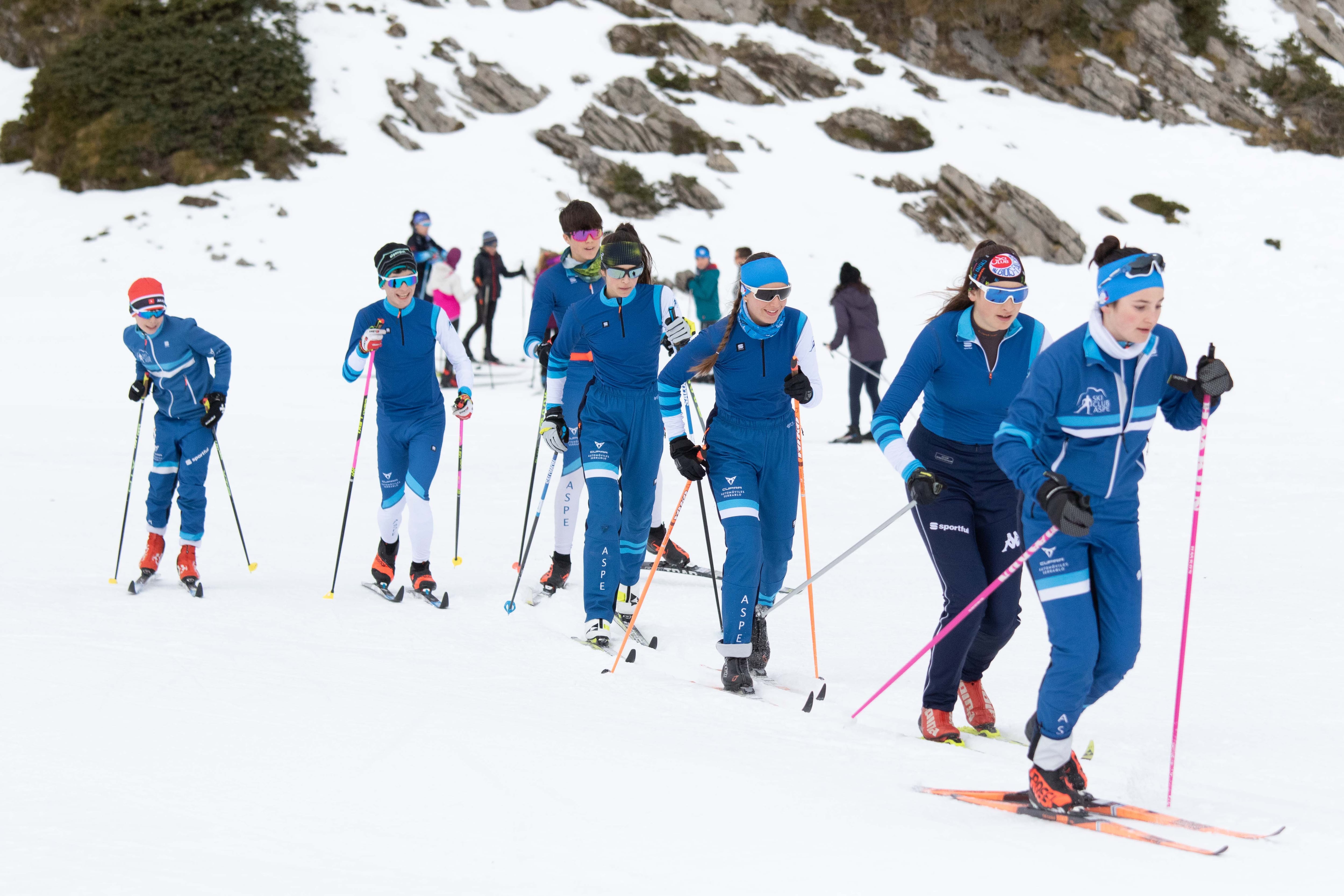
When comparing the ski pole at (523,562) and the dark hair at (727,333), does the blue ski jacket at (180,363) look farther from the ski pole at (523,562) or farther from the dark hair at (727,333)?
the dark hair at (727,333)

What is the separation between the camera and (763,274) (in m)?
5.06

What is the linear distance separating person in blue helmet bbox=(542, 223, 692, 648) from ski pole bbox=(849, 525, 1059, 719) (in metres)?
1.66

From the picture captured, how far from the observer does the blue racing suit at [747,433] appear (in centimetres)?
513

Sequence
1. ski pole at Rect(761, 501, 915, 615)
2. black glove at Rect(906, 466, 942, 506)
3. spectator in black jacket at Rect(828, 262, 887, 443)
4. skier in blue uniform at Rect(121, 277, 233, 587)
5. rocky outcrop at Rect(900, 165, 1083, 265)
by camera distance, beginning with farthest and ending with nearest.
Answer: rocky outcrop at Rect(900, 165, 1083, 265) < spectator in black jacket at Rect(828, 262, 887, 443) < skier in blue uniform at Rect(121, 277, 233, 587) < ski pole at Rect(761, 501, 915, 615) < black glove at Rect(906, 466, 942, 506)

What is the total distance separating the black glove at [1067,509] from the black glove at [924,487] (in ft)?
2.43

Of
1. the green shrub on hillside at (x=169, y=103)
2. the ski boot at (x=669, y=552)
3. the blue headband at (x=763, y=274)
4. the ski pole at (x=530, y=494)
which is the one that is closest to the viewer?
the blue headband at (x=763, y=274)

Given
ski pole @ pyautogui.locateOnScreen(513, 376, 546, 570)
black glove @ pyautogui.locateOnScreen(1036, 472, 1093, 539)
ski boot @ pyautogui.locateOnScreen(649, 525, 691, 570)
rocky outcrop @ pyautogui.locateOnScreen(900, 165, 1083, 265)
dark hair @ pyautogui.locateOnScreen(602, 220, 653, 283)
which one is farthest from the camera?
rocky outcrop @ pyautogui.locateOnScreen(900, 165, 1083, 265)

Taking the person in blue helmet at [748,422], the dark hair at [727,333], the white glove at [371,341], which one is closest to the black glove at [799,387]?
the person in blue helmet at [748,422]

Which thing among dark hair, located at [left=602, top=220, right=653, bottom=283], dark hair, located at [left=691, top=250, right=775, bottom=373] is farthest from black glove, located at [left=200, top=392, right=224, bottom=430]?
dark hair, located at [left=691, top=250, right=775, bottom=373]

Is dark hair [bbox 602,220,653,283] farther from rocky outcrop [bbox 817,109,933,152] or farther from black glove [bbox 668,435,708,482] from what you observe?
rocky outcrop [bbox 817,109,933,152]

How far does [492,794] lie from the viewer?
3.62m

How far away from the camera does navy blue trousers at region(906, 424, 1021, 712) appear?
4539 mm

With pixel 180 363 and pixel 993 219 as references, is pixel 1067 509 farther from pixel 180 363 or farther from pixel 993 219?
pixel 993 219

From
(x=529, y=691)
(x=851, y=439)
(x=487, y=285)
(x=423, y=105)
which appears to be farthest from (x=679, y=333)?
(x=423, y=105)
